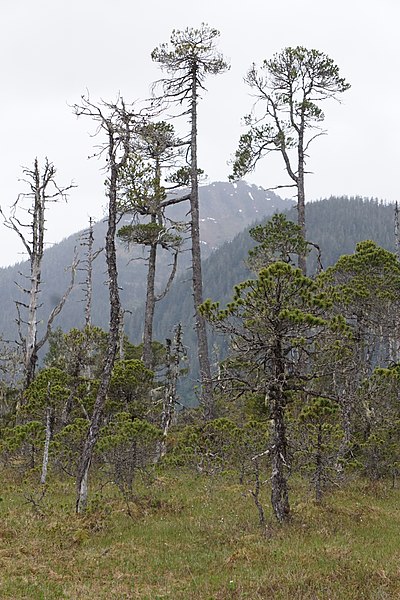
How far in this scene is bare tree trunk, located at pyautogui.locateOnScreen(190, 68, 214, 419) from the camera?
701 inches

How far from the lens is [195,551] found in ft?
28.4

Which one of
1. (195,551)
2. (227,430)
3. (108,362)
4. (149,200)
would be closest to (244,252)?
(149,200)

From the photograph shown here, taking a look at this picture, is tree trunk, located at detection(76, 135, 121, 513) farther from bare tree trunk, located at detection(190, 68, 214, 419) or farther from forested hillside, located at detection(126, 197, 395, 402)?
forested hillside, located at detection(126, 197, 395, 402)

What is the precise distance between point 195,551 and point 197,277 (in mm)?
11554

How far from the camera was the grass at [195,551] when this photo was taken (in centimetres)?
677

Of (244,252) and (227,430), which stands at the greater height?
(244,252)

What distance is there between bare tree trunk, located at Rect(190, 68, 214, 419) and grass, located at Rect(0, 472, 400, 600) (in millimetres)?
5184

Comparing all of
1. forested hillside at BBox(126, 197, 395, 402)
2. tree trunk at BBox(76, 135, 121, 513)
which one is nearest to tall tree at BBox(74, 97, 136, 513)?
tree trunk at BBox(76, 135, 121, 513)

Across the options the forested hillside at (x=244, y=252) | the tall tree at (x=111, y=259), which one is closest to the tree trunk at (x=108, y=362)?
the tall tree at (x=111, y=259)

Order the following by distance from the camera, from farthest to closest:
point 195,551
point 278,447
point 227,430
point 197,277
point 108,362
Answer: point 197,277 → point 227,430 → point 108,362 → point 278,447 → point 195,551

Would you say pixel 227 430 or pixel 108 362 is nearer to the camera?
pixel 108 362

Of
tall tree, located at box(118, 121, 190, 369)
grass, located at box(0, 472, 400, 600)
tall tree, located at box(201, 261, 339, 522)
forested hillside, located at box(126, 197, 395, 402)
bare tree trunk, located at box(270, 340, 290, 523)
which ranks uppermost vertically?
forested hillside, located at box(126, 197, 395, 402)

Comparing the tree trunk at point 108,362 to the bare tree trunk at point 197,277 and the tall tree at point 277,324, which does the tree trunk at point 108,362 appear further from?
the bare tree trunk at point 197,277

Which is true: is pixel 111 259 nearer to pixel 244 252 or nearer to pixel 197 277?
pixel 197 277
